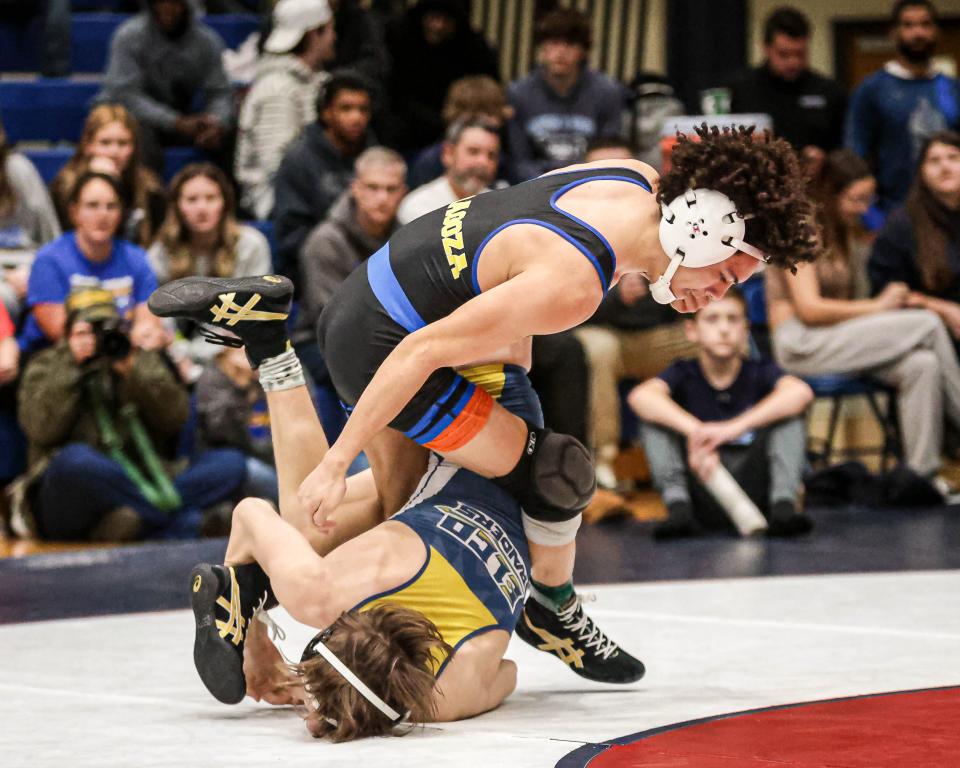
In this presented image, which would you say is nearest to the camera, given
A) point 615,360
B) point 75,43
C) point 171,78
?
point 615,360

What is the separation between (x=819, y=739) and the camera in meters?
2.52

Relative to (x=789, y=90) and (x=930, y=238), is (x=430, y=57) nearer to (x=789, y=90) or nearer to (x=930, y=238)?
(x=789, y=90)

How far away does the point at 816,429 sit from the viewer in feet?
27.8

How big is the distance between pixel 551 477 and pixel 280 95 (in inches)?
166

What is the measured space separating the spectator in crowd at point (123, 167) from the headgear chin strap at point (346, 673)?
361 cm

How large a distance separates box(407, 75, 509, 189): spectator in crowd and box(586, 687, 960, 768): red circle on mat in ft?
13.9

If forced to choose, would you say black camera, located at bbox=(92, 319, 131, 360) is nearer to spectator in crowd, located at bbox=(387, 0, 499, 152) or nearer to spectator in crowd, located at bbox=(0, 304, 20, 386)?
spectator in crowd, located at bbox=(0, 304, 20, 386)

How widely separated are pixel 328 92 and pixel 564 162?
102 cm

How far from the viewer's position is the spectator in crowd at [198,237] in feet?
19.1

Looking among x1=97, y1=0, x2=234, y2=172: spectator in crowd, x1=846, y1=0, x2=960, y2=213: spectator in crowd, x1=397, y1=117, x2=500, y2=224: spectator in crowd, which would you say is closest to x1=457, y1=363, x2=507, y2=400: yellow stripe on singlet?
x1=397, y1=117, x2=500, y2=224: spectator in crowd

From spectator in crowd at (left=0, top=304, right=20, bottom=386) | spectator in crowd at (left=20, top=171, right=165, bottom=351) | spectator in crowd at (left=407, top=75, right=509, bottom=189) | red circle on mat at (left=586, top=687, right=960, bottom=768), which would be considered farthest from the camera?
spectator in crowd at (left=407, top=75, right=509, bottom=189)

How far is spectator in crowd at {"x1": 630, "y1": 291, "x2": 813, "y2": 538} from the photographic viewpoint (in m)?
5.25

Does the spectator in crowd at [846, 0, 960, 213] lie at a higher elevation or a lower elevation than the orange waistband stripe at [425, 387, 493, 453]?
higher

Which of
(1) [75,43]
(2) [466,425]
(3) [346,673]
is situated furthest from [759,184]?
(1) [75,43]
